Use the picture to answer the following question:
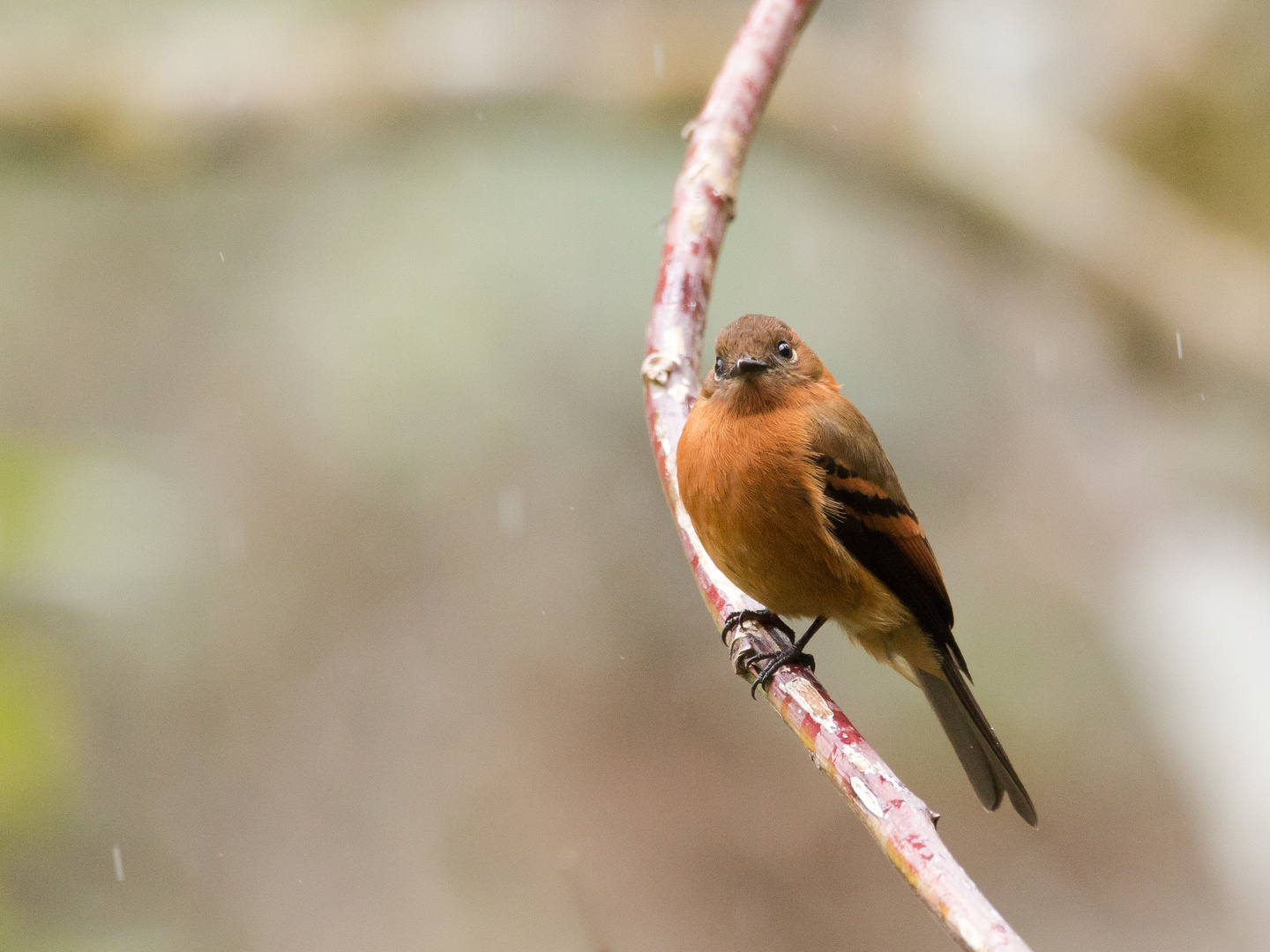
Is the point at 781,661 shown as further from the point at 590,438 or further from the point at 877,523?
the point at 590,438

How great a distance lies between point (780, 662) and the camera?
2664 mm

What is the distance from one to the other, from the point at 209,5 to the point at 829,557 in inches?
203

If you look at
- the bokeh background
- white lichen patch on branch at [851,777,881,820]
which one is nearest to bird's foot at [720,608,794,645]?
white lichen patch on branch at [851,777,881,820]

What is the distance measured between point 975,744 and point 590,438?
4.91 meters

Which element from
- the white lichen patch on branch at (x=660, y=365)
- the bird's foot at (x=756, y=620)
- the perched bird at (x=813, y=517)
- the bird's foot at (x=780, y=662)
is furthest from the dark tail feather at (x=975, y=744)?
the white lichen patch on branch at (x=660, y=365)

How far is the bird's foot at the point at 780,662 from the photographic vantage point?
8.70ft

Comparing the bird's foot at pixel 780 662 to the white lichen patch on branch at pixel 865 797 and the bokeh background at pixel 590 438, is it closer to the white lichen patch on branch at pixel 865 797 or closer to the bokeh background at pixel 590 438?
the white lichen patch on branch at pixel 865 797

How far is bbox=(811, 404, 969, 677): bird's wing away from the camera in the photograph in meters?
3.04

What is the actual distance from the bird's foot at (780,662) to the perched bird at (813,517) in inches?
0.6

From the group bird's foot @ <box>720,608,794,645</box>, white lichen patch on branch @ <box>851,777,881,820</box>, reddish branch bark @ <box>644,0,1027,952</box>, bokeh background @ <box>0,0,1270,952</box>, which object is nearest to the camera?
white lichen patch on branch @ <box>851,777,881,820</box>

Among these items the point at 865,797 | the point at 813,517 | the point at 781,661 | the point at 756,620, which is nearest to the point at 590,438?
the point at 756,620

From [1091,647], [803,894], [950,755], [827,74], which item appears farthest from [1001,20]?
[803,894]

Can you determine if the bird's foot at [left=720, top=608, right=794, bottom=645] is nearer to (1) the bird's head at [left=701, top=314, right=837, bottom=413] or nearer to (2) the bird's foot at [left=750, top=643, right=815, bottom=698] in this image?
(2) the bird's foot at [left=750, top=643, right=815, bottom=698]

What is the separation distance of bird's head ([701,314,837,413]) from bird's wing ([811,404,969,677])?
5.9 inches
